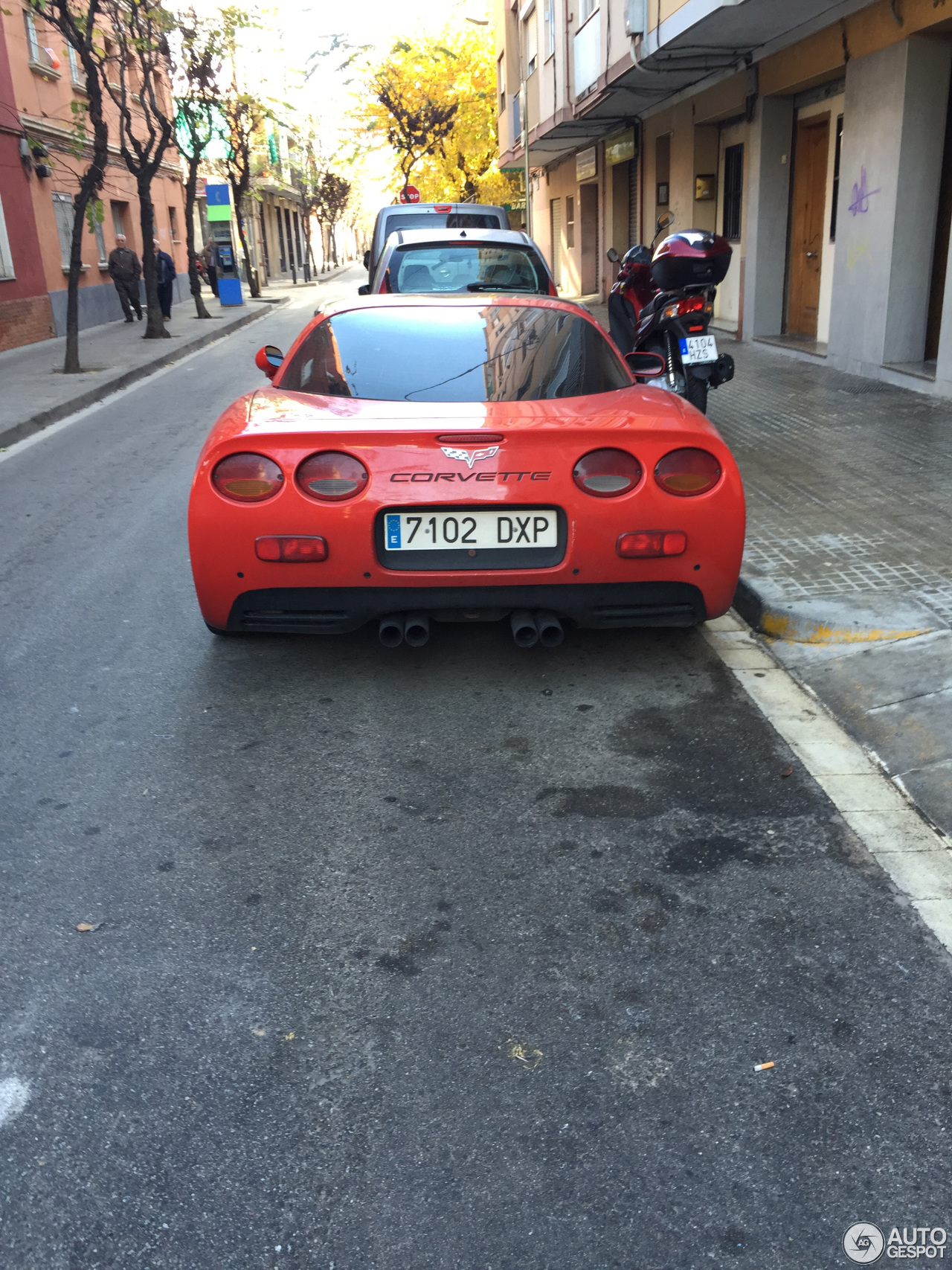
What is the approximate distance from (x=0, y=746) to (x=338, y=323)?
217 centimetres

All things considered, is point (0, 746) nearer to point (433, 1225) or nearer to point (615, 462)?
point (615, 462)

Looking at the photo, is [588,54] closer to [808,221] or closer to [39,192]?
[808,221]

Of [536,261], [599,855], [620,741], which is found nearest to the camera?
[599,855]

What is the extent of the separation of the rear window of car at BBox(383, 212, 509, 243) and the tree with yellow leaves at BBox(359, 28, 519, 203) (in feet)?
80.9

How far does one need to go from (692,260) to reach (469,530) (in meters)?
4.62

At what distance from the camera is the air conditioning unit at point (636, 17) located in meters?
13.6

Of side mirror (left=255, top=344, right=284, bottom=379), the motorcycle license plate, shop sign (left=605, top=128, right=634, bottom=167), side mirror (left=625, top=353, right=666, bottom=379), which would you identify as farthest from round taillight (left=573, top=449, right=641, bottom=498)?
shop sign (left=605, top=128, right=634, bottom=167)

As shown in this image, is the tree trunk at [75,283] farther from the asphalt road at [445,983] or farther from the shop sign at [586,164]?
the shop sign at [586,164]

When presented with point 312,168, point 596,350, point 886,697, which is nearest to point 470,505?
point 596,350

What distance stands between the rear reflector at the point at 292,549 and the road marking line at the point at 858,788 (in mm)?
1623

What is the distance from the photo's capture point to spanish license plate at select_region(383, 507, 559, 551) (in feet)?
12.4

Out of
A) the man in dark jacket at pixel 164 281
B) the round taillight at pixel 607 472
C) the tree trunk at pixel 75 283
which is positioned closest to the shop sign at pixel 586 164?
the man in dark jacket at pixel 164 281

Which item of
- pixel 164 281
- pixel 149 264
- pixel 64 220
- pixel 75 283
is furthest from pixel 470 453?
pixel 164 281

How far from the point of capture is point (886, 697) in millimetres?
3914
